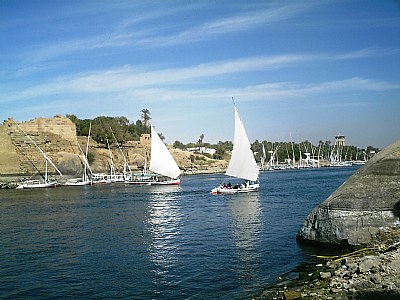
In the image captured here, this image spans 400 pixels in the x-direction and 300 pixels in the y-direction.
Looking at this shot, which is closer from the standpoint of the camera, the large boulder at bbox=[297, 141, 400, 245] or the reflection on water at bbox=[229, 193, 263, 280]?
the large boulder at bbox=[297, 141, 400, 245]

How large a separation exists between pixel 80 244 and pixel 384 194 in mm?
16217

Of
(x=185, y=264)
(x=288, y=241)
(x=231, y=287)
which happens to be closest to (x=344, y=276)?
(x=231, y=287)

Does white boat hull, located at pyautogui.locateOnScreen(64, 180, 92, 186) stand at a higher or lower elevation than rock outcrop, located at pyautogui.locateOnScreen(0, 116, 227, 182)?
lower

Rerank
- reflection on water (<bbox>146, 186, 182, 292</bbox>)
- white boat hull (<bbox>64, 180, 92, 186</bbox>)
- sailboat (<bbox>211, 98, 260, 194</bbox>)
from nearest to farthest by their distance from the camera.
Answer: reflection on water (<bbox>146, 186, 182, 292</bbox>) → sailboat (<bbox>211, 98, 260, 194</bbox>) → white boat hull (<bbox>64, 180, 92, 186</bbox>)

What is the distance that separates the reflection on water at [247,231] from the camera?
19.0 m

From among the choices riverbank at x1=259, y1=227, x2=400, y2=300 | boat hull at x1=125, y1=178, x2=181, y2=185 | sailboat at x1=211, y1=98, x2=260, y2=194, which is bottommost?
riverbank at x1=259, y1=227, x2=400, y2=300

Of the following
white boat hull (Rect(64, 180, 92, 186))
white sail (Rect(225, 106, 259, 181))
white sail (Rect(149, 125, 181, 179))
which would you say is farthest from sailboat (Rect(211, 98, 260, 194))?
white boat hull (Rect(64, 180, 92, 186))

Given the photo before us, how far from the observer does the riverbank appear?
12137 mm

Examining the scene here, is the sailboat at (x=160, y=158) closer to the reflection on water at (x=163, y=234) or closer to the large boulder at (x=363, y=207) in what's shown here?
the reflection on water at (x=163, y=234)

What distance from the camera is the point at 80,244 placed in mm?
25516

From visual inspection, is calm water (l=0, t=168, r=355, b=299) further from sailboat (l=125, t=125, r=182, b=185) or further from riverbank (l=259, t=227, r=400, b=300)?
sailboat (l=125, t=125, r=182, b=185)

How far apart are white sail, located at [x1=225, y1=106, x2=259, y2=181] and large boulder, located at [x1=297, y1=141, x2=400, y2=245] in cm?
3152

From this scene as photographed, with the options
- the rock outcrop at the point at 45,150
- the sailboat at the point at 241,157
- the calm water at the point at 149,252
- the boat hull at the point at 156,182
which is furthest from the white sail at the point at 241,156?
the rock outcrop at the point at 45,150

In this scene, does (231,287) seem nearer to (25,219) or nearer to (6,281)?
(6,281)
